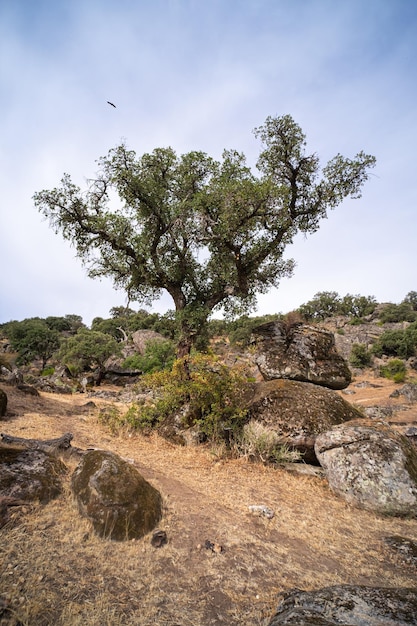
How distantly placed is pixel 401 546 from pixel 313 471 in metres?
3.18

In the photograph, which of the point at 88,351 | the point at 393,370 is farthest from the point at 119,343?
the point at 393,370

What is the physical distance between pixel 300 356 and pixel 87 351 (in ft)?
89.3

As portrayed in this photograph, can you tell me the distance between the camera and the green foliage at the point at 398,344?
4099 cm

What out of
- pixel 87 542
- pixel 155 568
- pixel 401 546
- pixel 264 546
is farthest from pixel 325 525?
pixel 87 542

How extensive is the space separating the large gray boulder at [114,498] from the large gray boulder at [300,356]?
6.97m

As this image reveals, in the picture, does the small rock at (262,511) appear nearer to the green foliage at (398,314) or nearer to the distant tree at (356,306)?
the green foliage at (398,314)

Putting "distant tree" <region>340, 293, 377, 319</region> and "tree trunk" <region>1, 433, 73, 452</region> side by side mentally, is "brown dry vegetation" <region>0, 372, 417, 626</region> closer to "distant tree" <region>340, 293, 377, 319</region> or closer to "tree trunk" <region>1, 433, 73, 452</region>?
"tree trunk" <region>1, 433, 73, 452</region>

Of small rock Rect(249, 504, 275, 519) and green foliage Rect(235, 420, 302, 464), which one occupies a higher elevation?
green foliage Rect(235, 420, 302, 464)

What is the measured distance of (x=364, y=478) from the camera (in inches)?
272

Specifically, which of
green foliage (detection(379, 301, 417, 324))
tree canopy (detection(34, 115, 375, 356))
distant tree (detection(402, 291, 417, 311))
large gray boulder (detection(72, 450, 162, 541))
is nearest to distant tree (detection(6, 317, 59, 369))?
tree canopy (detection(34, 115, 375, 356))

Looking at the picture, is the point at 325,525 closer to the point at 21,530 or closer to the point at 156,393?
the point at 21,530

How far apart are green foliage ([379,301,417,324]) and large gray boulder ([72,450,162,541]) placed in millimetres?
65020

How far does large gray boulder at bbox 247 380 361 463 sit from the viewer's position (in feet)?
29.5

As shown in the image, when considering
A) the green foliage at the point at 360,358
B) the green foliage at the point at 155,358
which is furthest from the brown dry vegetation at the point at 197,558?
the green foliage at the point at 360,358
